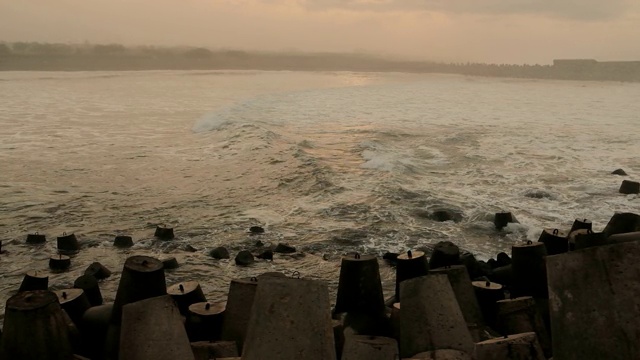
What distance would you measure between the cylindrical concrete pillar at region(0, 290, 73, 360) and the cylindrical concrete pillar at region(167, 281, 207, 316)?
141 cm

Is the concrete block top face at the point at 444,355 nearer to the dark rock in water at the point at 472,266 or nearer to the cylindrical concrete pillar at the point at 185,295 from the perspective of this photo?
the cylindrical concrete pillar at the point at 185,295

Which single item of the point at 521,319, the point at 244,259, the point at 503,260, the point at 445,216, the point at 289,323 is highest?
the point at 289,323

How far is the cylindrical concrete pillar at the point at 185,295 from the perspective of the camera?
5.83 meters

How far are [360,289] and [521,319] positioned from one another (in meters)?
1.62

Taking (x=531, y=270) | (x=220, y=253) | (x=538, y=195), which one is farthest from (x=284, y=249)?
(x=538, y=195)

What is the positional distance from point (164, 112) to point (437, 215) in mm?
29029

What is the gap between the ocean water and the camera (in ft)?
33.4

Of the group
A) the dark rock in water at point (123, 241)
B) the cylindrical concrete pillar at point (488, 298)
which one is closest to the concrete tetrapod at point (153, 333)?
the cylindrical concrete pillar at point (488, 298)

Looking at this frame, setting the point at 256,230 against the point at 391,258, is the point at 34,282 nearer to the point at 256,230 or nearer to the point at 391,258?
the point at 256,230

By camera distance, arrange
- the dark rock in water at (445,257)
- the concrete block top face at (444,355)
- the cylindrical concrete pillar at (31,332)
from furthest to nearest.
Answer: the dark rock in water at (445,257) < the cylindrical concrete pillar at (31,332) < the concrete block top face at (444,355)

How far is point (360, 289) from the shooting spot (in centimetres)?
586

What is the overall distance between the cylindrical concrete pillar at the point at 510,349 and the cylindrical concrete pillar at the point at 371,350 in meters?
0.63

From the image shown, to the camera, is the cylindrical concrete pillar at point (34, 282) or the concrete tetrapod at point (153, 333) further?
the cylindrical concrete pillar at point (34, 282)

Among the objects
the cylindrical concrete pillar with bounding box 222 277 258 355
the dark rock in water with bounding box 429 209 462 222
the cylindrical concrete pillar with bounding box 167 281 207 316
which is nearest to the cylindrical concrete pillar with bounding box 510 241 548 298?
the cylindrical concrete pillar with bounding box 222 277 258 355
